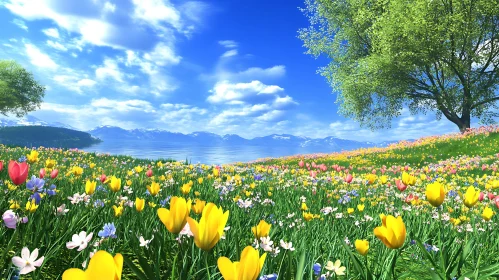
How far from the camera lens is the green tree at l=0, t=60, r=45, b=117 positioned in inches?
2226

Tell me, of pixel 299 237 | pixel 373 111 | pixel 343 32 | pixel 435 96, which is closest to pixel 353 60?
pixel 343 32

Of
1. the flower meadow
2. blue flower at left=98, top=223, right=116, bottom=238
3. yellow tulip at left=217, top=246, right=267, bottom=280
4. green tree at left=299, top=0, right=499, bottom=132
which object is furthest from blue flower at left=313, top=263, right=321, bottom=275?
green tree at left=299, top=0, right=499, bottom=132

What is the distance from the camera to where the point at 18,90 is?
58.4 metres

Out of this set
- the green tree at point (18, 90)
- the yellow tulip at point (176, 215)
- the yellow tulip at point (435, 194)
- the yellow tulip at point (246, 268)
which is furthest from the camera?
the green tree at point (18, 90)

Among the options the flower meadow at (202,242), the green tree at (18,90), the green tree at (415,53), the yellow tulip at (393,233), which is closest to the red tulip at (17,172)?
the flower meadow at (202,242)

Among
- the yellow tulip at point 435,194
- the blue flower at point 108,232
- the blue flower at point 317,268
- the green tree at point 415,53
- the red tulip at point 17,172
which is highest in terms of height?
the green tree at point 415,53

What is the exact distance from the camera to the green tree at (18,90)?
56531 millimetres

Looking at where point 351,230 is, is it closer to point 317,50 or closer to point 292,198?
point 292,198

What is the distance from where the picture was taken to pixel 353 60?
36.9 meters

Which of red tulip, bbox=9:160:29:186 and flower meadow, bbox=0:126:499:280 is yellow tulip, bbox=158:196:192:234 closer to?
flower meadow, bbox=0:126:499:280

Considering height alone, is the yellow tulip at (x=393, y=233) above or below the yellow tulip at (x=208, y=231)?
below

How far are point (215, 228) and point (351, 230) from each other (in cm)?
307

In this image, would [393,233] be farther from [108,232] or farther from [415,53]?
[415,53]

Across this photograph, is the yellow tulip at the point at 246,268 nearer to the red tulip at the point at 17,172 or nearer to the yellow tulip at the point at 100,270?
the yellow tulip at the point at 100,270
